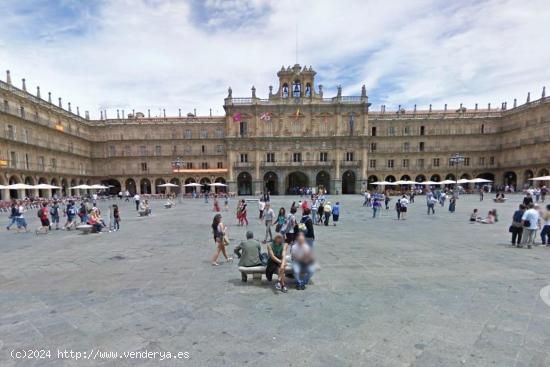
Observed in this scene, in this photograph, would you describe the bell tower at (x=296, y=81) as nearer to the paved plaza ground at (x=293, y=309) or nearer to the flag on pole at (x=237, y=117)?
the flag on pole at (x=237, y=117)

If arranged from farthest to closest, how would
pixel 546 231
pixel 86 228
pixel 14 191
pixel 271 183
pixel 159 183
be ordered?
pixel 271 183, pixel 159 183, pixel 14 191, pixel 86 228, pixel 546 231

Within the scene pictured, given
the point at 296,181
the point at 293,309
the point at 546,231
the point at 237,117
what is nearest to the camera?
the point at 293,309

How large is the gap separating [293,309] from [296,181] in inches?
1597

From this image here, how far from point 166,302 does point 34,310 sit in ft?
6.47

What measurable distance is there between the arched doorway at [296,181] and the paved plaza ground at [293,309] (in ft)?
115

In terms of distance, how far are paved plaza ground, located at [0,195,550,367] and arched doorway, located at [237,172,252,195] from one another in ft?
114

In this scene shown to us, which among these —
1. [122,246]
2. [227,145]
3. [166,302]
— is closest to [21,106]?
[227,145]

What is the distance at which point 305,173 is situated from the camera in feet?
131

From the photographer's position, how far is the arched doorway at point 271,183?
4200 centimetres

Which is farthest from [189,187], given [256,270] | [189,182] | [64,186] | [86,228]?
[256,270]

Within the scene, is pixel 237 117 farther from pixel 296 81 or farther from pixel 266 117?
pixel 296 81

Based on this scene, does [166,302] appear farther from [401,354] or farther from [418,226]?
[418,226]

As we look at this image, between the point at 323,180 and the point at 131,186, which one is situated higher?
the point at 323,180

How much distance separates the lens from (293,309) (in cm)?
408
